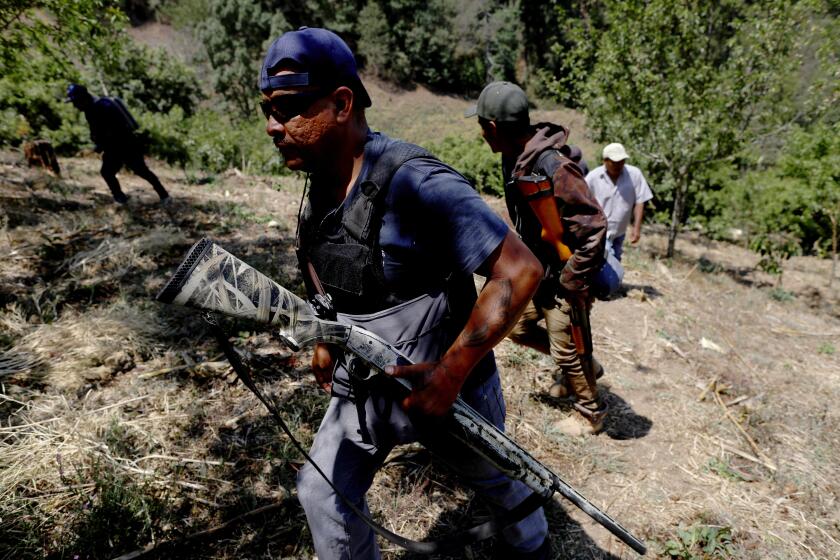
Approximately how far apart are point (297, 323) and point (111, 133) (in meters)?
7.93

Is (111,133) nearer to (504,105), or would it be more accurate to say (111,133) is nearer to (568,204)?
(504,105)

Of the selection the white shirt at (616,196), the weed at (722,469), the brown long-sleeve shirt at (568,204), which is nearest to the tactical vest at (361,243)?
the brown long-sleeve shirt at (568,204)

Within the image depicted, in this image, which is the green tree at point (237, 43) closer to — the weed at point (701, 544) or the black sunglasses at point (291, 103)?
the black sunglasses at point (291, 103)

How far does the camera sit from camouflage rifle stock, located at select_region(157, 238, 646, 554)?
4.46 ft

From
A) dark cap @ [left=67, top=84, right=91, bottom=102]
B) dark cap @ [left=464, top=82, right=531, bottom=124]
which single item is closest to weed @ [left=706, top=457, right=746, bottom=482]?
dark cap @ [left=464, top=82, right=531, bottom=124]

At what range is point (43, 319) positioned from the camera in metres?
3.99

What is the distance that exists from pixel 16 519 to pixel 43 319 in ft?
7.29

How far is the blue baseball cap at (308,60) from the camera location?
148 cm

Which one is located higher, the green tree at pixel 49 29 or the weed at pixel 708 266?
the green tree at pixel 49 29

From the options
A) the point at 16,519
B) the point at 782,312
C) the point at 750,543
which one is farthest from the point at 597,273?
the point at 782,312

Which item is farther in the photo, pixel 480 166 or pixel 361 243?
pixel 480 166

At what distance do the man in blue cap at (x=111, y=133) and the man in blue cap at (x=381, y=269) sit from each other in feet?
24.2

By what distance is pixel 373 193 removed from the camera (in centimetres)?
151

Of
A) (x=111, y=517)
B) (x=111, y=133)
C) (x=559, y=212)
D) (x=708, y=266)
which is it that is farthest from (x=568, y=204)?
(x=708, y=266)
